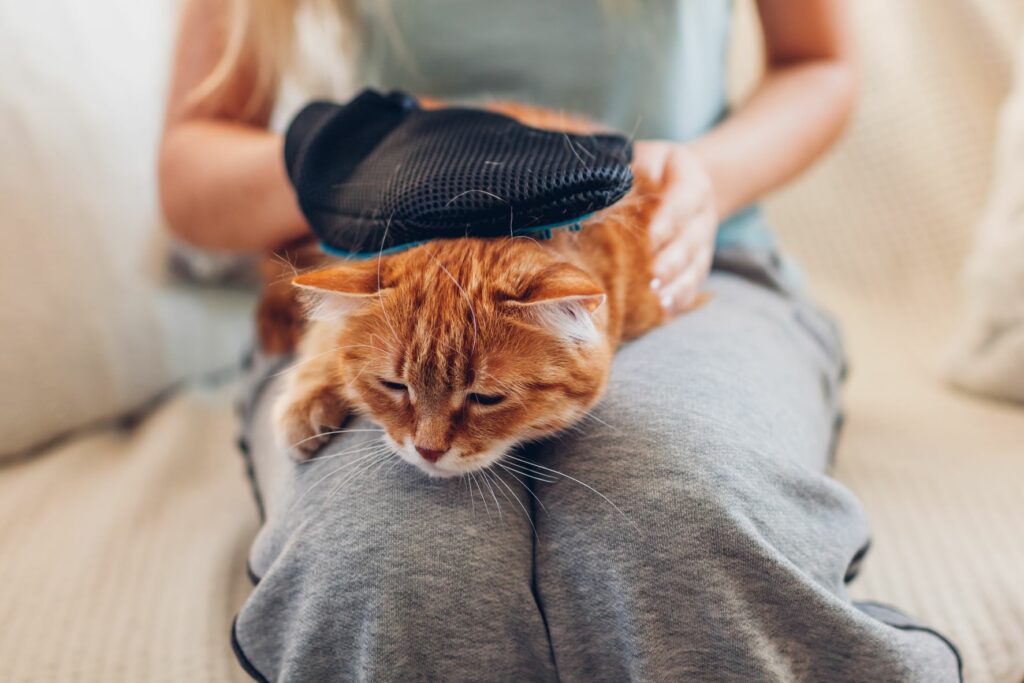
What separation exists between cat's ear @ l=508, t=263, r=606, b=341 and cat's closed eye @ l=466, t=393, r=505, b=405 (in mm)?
100

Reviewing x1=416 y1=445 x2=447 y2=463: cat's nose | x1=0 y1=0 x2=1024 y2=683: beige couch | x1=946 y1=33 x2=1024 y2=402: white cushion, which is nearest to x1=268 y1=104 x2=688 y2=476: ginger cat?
x1=416 y1=445 x2=447 y2=463: cat's nose

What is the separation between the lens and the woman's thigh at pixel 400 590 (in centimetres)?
70

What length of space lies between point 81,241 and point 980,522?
A: 58.6 inches

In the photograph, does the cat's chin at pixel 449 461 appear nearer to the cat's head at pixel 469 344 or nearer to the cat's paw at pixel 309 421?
the cat's head at pixel 469 344

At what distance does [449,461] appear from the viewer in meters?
0.78

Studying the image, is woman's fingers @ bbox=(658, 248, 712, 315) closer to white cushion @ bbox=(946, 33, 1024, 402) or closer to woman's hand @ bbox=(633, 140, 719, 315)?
woman's hand @ bbox=(633, 140, 719, 315)

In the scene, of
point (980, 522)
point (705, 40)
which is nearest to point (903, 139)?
point (705, 40)

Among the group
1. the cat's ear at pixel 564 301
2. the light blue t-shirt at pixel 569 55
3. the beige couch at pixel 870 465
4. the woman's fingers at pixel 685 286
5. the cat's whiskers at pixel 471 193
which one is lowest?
the beige couch at pixel 870 465

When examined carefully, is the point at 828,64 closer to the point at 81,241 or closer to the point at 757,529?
the point at 757,529

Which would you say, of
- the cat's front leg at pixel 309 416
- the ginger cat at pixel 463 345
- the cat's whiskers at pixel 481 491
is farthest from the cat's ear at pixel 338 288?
the cat's whiskers at pixel 481 491

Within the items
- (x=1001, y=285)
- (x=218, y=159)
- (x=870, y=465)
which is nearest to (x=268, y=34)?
(x=218, y=159)

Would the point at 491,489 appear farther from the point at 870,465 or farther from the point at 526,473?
the point at 870,465

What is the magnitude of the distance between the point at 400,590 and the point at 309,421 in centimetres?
27

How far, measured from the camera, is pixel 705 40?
1283mm
